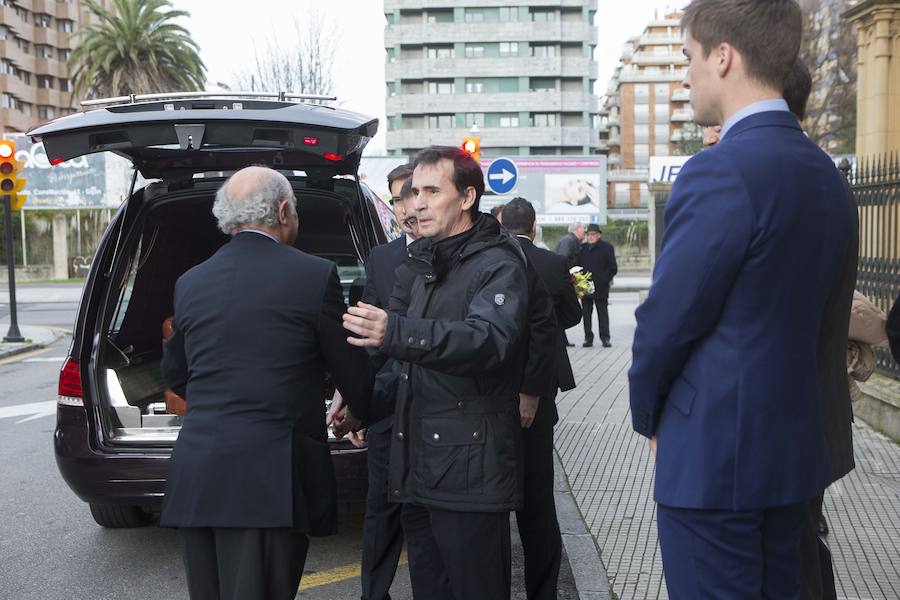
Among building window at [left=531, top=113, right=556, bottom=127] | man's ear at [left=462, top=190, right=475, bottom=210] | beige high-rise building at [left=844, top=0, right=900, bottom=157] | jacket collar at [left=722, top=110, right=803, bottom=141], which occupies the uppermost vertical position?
building window at [left=531, top=113, right=556, bottom=127]

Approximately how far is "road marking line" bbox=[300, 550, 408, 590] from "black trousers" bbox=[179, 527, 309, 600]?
5.33ft

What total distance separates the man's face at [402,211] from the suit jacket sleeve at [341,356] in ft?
3.69

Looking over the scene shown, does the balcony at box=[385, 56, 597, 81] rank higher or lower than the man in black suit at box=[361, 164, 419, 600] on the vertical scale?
higher

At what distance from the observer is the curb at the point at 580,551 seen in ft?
14.0

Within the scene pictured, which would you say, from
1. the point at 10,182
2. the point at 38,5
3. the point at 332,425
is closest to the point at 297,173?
the point at 332,425

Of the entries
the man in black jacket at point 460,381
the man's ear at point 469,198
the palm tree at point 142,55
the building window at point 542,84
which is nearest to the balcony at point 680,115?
the building window at point 542,84

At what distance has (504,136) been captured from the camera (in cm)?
8206

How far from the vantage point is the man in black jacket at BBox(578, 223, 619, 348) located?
48.4ft

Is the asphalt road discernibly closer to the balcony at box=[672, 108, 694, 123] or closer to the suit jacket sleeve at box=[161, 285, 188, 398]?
the suit jacket sleeve at box=[161, 285, 188, 398]

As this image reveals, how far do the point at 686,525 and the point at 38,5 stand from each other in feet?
285

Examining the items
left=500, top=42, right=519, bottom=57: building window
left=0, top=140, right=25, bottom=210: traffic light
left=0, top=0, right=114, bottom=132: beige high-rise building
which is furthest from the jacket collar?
left=500, top=42, right=519, bottom=57: building window

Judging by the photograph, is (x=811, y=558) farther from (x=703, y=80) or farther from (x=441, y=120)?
(x=441, y=120)

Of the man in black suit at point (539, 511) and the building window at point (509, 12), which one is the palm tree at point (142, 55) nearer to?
the man in black suit at point (539, 511)

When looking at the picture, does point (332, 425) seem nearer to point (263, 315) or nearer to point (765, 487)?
point (263, 315)
